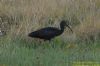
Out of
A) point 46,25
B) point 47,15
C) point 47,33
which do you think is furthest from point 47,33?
A: point 47,15

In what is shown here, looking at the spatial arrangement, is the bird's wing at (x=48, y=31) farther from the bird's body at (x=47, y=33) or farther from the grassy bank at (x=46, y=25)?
the grassy bank at (x=46, y=25)

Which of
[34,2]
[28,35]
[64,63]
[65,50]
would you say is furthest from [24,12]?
[64,63]

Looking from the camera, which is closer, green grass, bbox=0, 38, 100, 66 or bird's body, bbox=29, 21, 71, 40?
green grass, bbox=0, 38, 100, 66

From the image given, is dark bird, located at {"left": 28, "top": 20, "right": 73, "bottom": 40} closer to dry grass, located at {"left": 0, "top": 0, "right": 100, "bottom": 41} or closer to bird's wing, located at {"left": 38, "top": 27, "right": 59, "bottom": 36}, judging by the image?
bird's wing, located at {"left": 38, "top": 27, "right": 59, "bottom": 36}

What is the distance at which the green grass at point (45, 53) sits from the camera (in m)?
10.5

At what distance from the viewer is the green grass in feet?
34.3

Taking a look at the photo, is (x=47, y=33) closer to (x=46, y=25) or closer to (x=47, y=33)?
(x=47, y=33)

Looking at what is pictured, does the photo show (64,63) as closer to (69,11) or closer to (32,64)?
(32,64)

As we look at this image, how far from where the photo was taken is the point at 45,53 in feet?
38.1

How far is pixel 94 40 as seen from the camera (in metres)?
13.5

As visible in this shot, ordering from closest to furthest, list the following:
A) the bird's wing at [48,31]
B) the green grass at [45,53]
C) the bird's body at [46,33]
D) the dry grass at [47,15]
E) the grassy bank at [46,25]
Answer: the green grass at [45,53] < the grassy bank at [46,25] < the bird's body at [46,33] < the bird's wing at [48,31] < the dry grass at [47,15]

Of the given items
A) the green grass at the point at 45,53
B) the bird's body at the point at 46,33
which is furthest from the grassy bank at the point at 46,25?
the bird's body at the point at 46,33

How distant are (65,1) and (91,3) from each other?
741 millimetres

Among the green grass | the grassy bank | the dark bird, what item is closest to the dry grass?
the grassy bank
